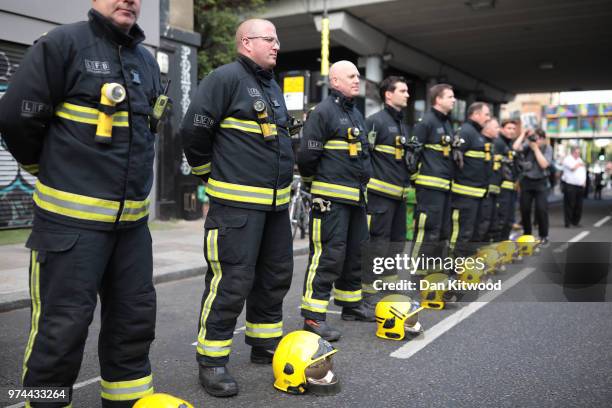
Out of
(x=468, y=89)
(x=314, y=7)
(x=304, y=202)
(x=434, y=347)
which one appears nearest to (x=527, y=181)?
(x=304, y=202)

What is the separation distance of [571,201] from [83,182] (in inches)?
537

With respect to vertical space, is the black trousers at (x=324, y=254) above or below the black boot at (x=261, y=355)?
above

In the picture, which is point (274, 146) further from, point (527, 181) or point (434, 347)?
point (527, 181)

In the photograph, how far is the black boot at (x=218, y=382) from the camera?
3.54 metres

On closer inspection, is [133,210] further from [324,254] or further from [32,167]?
[324,254]

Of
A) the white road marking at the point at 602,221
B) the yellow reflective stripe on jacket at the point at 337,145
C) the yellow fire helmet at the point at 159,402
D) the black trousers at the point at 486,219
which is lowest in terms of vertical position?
the white road marking at the point at 602,221

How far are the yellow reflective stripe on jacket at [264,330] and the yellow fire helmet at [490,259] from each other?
3.78 meters

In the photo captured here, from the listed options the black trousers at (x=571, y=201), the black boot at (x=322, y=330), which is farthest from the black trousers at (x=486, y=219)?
the black trousers at (x=571, y=201)

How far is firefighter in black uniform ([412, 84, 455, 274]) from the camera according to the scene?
6203 millimetres

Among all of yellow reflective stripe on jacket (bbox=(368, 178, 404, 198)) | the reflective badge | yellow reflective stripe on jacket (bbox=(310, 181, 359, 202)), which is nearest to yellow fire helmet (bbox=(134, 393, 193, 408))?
the reflective badge

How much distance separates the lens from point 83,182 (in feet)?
8.64

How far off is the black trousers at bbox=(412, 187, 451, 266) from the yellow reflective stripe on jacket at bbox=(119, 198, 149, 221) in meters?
3.84

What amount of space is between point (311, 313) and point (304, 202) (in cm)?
627

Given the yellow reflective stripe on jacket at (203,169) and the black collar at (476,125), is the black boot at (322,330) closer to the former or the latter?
the yellow reflective stripe on jacket at (203,169)
